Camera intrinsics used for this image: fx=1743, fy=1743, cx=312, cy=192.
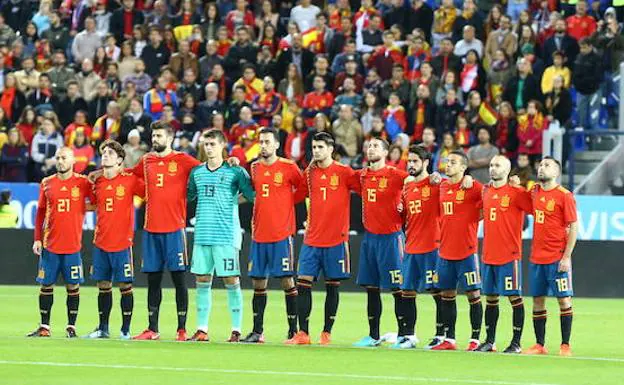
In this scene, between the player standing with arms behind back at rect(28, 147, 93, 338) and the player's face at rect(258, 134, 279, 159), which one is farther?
the player standing with arms behind back at rect(28, 147, 93, 338)

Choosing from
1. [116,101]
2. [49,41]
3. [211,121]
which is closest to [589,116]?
[211,121]

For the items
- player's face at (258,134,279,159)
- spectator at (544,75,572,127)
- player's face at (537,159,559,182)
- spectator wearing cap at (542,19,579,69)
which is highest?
spectator wearing cap at (542,19,579,69)

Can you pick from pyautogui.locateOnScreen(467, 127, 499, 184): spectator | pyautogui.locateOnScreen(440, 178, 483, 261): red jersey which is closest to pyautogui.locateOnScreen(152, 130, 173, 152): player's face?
pyautogui.locateOnScreen(440, 178, 483, 261): red jersey

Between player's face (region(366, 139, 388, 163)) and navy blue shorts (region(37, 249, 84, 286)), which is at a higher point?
player's face (region(366, 139, 388, 163))

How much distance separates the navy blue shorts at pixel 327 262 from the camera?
19.7m

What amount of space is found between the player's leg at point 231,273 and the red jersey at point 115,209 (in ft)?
3.80

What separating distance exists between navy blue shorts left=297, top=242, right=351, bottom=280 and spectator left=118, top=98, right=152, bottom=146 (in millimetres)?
12626

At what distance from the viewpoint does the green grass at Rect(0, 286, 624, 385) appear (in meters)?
16.0

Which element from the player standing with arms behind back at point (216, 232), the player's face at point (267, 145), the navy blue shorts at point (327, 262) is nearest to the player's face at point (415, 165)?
the navy blue shorts at point (327, 262)

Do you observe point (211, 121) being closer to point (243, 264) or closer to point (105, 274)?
point (243, 264)

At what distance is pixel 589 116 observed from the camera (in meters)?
31.5

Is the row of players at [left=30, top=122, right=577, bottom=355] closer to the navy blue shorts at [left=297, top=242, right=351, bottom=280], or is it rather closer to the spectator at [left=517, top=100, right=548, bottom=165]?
the navy blue shorts at [left=297, top=242, right=351, bottom=280]

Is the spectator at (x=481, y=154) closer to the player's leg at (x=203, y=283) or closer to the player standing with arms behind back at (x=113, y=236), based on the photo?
the player standing with arms behind back at (x=113, y=236)

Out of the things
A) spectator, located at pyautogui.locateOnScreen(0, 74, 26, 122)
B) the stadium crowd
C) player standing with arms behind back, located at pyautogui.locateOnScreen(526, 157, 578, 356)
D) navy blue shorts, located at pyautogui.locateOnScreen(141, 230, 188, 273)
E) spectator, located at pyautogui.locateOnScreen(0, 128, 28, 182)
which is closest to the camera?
player standing with arms behind back, located at pyautogui.locateOnScreen(526, 157, 578, 356)
